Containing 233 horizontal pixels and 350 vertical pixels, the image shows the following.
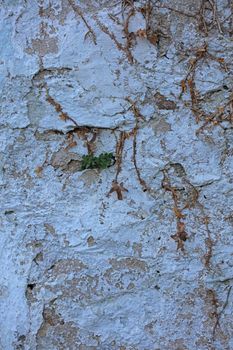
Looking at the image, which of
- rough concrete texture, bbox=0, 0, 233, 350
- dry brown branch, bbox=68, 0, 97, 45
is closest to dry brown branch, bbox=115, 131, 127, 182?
rough concrete texture, bbox=0, 0, 233, 350

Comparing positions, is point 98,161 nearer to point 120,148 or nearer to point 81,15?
point 120,148

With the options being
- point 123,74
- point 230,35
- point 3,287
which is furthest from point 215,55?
point 3,287

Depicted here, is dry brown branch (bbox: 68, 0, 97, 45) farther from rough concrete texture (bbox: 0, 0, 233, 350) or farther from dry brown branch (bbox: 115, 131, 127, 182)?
dry brown branch (bbox: 115, 131, 127, 182)

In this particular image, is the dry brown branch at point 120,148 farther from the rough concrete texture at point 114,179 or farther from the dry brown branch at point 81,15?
the dry brown branch at point 81,15

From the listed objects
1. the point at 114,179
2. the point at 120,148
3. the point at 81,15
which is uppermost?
the point at 81,15

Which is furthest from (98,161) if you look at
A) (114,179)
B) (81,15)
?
(81,15)

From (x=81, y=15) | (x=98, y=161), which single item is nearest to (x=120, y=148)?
(x=98, y=161)

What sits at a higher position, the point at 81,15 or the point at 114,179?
the point at 81,15
